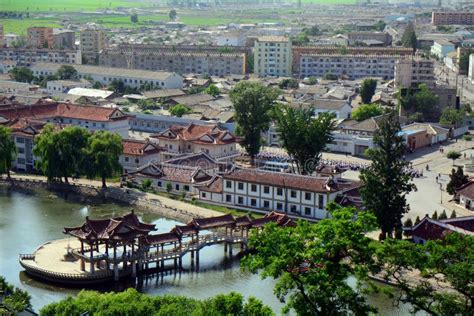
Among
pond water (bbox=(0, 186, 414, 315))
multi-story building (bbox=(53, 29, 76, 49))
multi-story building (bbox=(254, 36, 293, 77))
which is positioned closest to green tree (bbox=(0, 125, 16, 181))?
pond water (bbox=(0, 186, 414, 315))

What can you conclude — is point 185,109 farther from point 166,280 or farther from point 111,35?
point 111,35

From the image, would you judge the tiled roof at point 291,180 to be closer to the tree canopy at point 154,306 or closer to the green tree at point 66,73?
the tree canopy at point 154,306

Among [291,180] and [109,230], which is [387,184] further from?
[109,230]

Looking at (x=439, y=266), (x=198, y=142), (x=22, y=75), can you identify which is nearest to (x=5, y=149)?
(x=198, y=142)

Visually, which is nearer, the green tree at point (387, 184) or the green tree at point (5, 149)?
the green tree at point (387, 184)

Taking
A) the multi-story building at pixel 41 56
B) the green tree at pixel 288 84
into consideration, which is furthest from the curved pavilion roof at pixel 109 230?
the multi-story building at pixel 41 56

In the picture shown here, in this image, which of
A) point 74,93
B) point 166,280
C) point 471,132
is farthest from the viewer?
point 74,93

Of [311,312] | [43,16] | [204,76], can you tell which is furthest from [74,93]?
[43,16]
